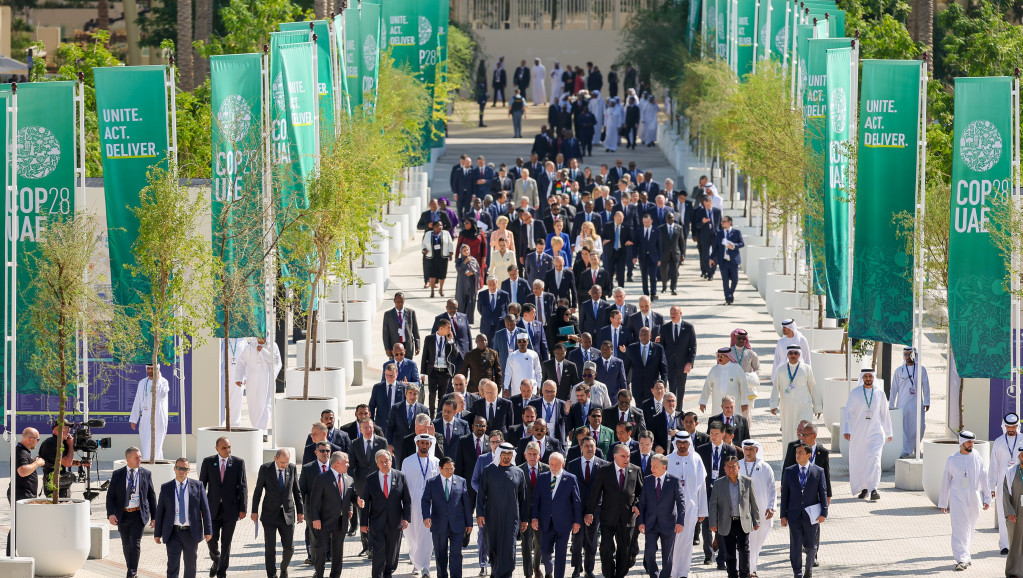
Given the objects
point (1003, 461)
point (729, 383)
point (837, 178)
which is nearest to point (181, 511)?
point (729, 383)

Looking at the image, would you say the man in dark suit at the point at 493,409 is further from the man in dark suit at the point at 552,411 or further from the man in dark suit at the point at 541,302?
the man in dark suit at the point at 541,302

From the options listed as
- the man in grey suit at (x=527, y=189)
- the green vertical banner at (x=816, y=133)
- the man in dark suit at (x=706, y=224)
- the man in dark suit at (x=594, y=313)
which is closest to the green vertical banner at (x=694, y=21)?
the man in grey suit at (x=527, y=189)

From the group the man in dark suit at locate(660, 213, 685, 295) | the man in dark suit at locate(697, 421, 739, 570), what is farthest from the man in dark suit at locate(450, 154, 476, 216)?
the man in dark suit at locate(697, 421, 739, 570)

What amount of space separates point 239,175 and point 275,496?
4.74 metres

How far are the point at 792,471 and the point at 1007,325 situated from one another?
329 cm

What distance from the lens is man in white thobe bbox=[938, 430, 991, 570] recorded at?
15.4 meters

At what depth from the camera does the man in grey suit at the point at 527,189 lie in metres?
34.0

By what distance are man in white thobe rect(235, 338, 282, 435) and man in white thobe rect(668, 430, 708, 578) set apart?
21.9ft

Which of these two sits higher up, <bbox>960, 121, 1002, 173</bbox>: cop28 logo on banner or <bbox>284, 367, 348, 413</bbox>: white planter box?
<bbox>960, 121, 1002, 173</bbox>: cop28 logo on banner

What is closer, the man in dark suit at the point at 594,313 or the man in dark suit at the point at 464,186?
the man in dark suit at the point at 594,313

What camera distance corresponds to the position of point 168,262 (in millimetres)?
16797

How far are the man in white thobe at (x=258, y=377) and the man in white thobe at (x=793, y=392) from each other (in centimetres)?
589

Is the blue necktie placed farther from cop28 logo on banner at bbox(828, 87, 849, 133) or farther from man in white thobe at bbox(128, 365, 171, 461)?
cop28 logo on banner at bbox(828, 87, 849, 133)

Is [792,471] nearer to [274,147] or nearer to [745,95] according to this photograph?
[274,147]
